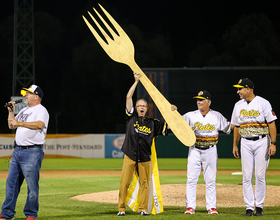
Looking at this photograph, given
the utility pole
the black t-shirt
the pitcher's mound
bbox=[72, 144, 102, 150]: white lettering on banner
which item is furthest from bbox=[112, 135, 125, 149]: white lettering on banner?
the black t-shirt

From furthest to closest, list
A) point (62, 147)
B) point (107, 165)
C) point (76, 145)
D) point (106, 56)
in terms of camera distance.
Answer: point (106, 56)
point (76, 145)
point (62, 147)
point (107, 165)

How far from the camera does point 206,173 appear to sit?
6.25 m

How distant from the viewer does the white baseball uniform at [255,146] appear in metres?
6.06

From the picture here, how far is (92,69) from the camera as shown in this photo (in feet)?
160

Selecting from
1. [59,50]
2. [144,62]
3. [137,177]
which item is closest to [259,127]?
[137,177]

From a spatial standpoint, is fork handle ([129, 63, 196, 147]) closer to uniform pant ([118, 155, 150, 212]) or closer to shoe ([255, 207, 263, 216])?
uniform pant ([118, 155, 150, 212])

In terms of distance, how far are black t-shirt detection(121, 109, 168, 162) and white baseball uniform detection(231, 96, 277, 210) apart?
130 cm

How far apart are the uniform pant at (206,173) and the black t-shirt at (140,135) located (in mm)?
654

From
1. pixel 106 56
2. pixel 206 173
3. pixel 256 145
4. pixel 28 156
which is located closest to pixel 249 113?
pixel 256 145

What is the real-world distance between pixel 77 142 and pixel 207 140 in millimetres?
18270

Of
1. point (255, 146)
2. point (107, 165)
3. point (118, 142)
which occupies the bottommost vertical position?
point (107, 165)

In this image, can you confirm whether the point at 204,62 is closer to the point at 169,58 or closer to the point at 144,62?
the point at 169,58

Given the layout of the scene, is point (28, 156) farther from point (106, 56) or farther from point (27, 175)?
point (106, 56)

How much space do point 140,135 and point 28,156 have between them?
177cm
